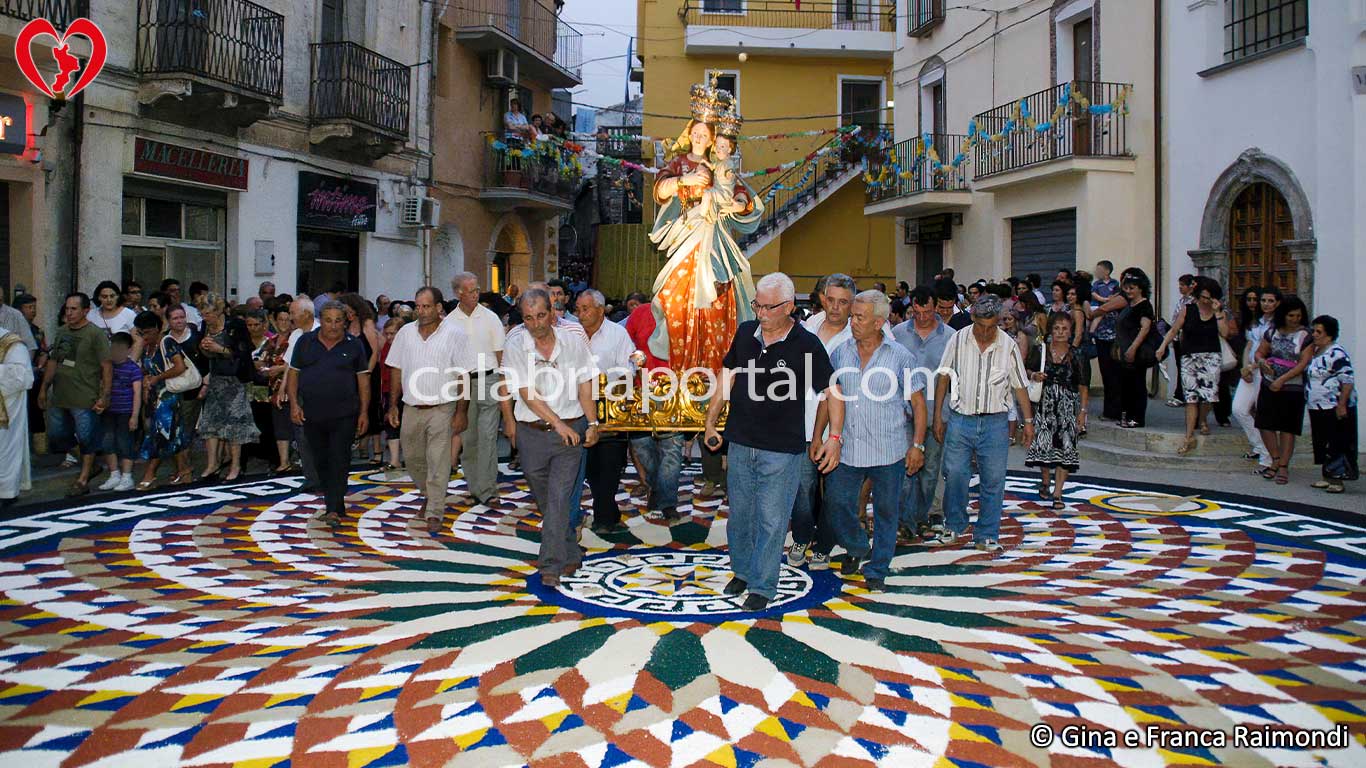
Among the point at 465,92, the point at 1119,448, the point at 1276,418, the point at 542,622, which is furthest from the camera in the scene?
the point at 465,92

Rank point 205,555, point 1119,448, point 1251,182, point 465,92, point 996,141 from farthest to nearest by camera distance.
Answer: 1. point 465,92
2. point 996,141
3. point 1251,182
4. point 1119,448
5. point 205,555

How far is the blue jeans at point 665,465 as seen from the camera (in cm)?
841

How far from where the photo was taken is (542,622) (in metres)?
5.56

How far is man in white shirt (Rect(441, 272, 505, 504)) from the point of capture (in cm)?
889

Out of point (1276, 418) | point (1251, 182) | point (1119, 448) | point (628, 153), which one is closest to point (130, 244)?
point (1119, 448)

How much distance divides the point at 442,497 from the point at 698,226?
9.18 feet

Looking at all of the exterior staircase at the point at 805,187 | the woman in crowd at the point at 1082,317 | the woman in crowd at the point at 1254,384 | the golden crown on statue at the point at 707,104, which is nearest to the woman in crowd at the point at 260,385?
the golden crown on statue at the point at 707,104


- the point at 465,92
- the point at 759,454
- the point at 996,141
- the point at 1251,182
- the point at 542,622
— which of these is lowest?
the point at 542,622

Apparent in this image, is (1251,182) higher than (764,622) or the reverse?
higher

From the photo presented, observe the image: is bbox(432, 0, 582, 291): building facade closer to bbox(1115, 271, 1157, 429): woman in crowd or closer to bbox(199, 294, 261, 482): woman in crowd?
bbox(199, 294, 261, 482): woman in crowd

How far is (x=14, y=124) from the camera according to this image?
12.0m

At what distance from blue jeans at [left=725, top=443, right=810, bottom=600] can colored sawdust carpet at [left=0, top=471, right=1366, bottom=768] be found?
0.78ft

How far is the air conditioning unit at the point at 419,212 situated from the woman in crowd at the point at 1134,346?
40.8 ft

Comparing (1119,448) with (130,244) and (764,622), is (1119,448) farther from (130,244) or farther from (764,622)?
(130,244)
